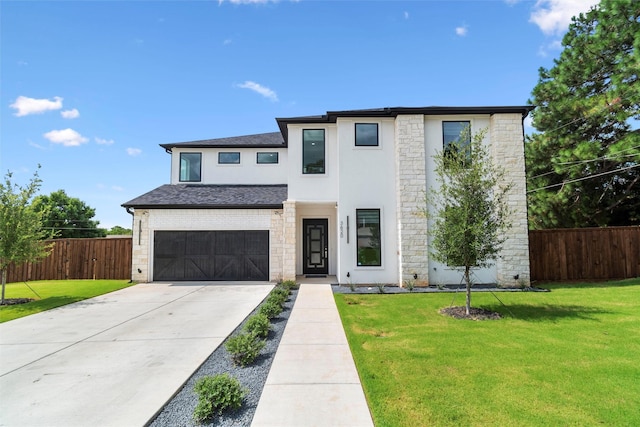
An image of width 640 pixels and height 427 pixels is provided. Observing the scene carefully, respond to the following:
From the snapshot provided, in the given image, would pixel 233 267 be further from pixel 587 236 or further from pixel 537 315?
pixel 587 236

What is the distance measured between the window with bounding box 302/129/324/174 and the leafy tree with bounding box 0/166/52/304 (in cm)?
900

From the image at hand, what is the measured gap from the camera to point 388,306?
28.0 feet

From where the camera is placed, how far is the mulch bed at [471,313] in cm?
727

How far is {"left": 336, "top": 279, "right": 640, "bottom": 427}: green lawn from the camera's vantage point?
331 centimetres

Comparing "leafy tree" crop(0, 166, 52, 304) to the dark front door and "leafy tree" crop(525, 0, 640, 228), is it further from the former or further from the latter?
"leafy tree" crop(525, 0, 640, 228)

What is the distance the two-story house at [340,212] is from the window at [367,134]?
4cm

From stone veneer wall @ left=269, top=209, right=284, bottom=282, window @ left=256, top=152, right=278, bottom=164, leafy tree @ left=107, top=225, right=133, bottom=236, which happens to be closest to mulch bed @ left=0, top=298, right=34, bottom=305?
stone veneer wall @ left=269, top=209, right=284, bottom=282

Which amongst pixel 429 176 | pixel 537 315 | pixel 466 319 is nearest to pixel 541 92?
pixel 429 176

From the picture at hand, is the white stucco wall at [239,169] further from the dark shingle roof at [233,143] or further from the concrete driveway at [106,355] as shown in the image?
the concrete driveway at [106,355]

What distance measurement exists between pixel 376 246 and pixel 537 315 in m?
5.43

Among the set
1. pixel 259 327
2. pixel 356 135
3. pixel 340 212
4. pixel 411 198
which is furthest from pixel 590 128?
pixel 259 327

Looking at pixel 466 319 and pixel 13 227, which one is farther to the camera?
pixel 13 227

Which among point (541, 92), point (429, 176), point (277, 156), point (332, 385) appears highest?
point (541, 92)

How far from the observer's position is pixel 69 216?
33312 mm
